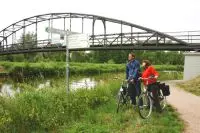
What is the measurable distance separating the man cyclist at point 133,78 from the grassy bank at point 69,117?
49cm

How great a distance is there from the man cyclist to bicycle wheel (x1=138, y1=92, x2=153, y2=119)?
70cm

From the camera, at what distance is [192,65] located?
25.1 metres

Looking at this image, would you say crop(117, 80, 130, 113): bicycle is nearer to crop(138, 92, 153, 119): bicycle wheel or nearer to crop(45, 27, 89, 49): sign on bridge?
crop(138, 92, 153, 119): bicycle wheel

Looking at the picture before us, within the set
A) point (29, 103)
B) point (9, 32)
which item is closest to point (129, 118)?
point (29, 103)

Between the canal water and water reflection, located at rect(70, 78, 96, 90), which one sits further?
water reflection, located at rect(70, 78, 96, 90)

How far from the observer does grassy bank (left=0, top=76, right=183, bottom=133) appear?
9305mm

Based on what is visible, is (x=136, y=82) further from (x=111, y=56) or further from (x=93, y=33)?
(x=111, y=56)

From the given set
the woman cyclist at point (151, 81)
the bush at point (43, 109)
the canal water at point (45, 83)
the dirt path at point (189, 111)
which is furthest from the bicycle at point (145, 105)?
the canal water at point (45, 83)

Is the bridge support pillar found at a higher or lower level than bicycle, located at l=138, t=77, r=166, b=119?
higher

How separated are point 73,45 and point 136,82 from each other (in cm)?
216

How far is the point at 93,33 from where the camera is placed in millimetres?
40594

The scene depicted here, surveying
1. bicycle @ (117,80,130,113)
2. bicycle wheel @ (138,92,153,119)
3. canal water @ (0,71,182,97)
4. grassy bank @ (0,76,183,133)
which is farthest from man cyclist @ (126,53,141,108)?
canal water @ (0,71,182,97)

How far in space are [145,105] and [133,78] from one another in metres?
1.03

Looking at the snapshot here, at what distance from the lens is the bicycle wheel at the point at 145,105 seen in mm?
10250
